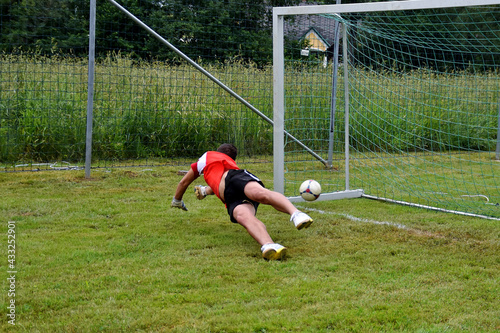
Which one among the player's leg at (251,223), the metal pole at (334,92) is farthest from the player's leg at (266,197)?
the metal pole at (334,92)

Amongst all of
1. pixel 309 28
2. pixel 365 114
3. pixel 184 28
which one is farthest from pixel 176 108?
pixel 365 114

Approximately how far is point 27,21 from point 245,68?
4135mm

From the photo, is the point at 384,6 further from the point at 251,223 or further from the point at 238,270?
the point at 238,270

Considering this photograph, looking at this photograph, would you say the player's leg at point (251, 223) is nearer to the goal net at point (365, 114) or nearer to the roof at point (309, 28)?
the goal net at point (365, 114)

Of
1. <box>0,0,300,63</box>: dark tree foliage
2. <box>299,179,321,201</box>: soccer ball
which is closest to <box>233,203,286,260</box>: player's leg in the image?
<box>299,179,321,201</box>: soccer ball

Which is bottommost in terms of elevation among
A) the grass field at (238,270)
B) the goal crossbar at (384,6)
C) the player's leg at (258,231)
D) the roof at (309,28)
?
the grass field at (238,270)

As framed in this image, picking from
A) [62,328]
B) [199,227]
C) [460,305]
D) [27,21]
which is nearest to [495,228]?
[460,305]

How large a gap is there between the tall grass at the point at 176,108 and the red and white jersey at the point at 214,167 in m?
2.99

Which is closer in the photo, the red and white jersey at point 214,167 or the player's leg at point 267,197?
the player's leg at point 267,197

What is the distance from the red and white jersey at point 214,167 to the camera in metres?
4.94

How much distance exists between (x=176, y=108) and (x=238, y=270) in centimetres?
635

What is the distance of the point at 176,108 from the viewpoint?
9852 mm

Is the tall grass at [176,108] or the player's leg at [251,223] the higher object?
the tall grass at [176,108]

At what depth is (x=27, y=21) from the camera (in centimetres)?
947
